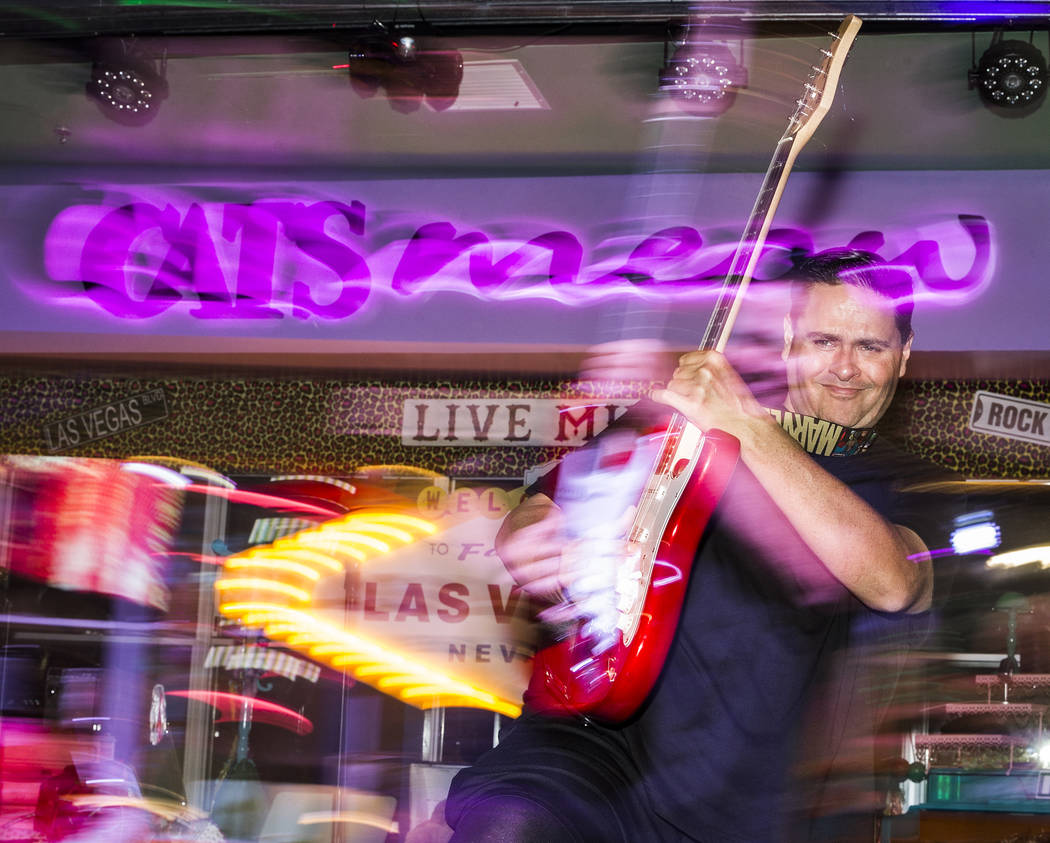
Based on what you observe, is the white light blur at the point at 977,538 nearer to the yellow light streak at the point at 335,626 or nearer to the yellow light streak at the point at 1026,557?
the yellow light streak at the point at 1026,557

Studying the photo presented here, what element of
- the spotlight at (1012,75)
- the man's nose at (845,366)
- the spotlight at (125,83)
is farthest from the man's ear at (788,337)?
the spotlight at (125,83)

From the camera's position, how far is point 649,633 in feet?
5.16

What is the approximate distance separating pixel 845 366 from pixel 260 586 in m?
5.05

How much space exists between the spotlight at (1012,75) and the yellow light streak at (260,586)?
4382 millimetres

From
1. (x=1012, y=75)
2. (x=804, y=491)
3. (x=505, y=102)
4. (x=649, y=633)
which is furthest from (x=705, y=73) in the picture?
(x=649, y=633)

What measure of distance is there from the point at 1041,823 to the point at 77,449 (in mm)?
4731

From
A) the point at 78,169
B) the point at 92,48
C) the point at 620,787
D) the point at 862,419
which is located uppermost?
the point at 78,169

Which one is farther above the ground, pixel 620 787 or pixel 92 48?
pixel 92 48

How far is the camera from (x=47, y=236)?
495 cm

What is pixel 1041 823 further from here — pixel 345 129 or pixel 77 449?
pixel 77 449

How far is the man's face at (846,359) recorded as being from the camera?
191 centimetres

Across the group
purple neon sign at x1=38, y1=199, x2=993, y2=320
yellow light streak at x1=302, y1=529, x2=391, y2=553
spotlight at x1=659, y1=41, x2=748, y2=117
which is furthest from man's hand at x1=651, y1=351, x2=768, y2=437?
yellow light streak at x1=302, y1=529, x2=391, y2=553

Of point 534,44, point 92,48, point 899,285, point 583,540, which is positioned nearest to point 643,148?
point 534,44

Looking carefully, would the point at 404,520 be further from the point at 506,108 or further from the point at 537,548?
the point at 537,548
